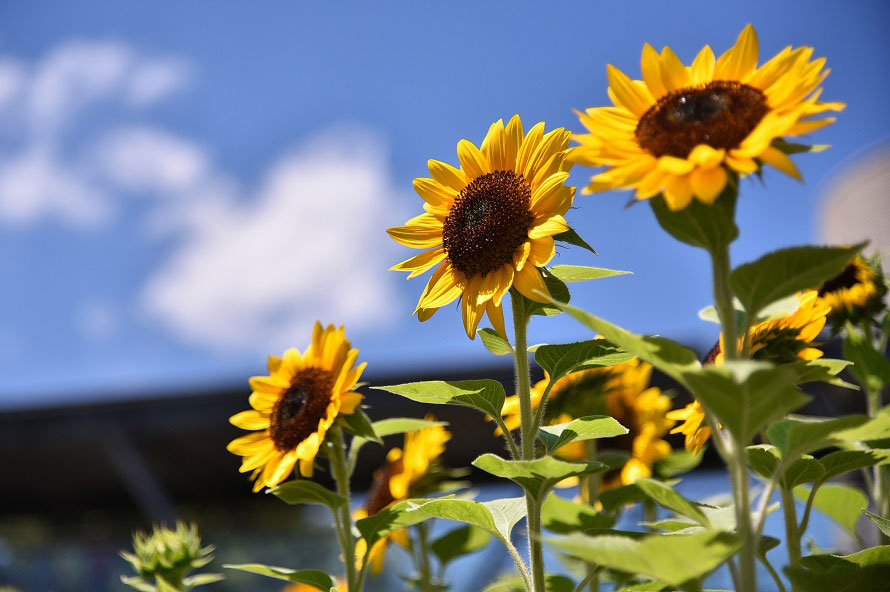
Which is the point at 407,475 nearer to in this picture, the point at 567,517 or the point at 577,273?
the point at 567,517

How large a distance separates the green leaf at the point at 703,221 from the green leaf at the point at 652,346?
0.08 metres

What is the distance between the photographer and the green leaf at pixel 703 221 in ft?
1.93

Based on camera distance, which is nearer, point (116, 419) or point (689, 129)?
point (689, 129)

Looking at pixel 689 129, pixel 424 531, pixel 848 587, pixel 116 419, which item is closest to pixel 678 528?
pixel 848 587

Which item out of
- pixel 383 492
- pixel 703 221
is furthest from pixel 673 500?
pixel 383 492

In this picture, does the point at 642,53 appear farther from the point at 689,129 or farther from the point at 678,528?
the point at 678,528

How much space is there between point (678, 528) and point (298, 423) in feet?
1.47

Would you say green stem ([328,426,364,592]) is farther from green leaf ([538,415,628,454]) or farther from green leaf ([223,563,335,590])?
green leaf ([538,415,628,454])

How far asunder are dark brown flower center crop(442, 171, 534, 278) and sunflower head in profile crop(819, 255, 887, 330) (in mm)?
595

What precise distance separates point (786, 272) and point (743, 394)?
102mm

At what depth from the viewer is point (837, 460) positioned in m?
0.78

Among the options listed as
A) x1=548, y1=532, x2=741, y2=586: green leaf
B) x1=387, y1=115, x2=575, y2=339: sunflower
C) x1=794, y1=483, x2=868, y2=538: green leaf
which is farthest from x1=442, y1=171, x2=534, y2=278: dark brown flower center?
x1=794, y1=483, x2=868, y2=538: green leaf

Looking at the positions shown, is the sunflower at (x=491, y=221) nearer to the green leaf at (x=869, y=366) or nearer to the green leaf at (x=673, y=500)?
the green leaf at (x=673, y=500)

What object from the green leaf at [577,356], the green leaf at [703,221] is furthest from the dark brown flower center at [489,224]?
the green leaf at [703,221]
